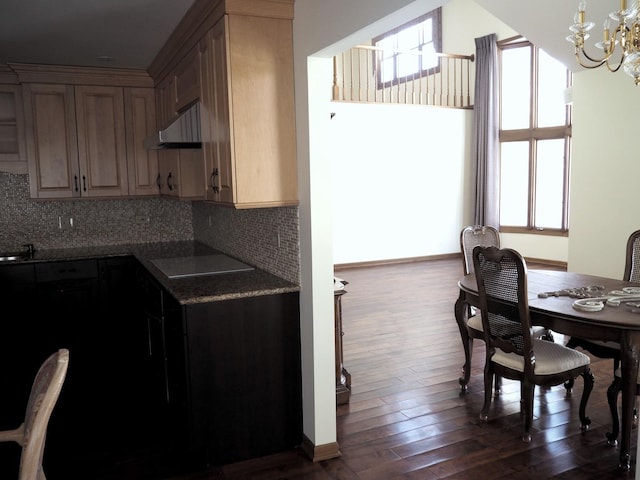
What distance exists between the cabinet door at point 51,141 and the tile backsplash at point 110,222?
326 millimetres

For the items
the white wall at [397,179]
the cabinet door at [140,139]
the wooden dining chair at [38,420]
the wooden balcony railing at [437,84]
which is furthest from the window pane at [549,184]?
the wooden dining chair at [38,420]

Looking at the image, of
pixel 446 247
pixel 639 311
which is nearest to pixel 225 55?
pixel 639 311

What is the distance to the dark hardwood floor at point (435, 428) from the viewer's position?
268cm

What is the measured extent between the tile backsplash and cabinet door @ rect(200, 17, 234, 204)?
0.75 m

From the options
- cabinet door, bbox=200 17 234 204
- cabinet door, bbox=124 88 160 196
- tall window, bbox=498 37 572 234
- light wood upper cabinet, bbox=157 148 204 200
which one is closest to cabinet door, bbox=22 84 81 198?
cabinet door, bbox=124 88 160 196

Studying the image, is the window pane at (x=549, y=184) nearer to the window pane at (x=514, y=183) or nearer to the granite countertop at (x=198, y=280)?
the window pane at (x=514, y=183)

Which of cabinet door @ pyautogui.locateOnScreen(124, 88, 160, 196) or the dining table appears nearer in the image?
the dining table

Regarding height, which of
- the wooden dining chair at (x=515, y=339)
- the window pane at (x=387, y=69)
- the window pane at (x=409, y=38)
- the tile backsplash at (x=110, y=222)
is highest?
the window pane at (x=409, y=38)

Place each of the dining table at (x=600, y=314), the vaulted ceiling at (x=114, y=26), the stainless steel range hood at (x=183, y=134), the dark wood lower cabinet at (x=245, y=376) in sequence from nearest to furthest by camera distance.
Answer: the dining table at (x=600, y=314)
the dark wood lower cabinet at (x=245, y=376)
the vaulted ceiling at (x=114, y=26)
the stainless steel range hood at (x=183, y=134)

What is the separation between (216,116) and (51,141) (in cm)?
232

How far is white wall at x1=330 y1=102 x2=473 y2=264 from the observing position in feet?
28.1

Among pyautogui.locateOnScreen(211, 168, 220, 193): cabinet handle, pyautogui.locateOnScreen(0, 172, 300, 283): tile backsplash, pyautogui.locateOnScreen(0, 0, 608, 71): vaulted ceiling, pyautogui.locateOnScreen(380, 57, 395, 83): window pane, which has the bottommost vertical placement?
pyautogui.locateOnScreen(0, 172, 300, 283): tile backsplash

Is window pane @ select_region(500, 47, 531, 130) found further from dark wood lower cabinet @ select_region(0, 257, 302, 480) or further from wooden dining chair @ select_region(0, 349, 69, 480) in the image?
wooden dining chair @ select_region(0, 349, 69, 480)

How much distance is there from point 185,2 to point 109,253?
2.39 m
